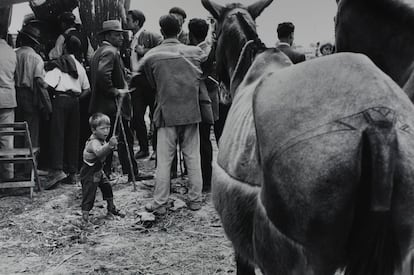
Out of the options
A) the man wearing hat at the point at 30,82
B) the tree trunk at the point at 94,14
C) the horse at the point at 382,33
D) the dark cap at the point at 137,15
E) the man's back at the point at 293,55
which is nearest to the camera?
the horse at the point at 382,33

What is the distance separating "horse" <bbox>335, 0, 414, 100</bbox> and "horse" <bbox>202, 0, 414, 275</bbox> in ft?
4.37

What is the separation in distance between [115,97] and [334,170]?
5.77 meters

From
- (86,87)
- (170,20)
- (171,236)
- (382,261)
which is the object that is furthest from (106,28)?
(382,261)

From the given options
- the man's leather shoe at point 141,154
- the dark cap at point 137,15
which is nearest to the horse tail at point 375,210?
the man's leather shoe at point 141,154

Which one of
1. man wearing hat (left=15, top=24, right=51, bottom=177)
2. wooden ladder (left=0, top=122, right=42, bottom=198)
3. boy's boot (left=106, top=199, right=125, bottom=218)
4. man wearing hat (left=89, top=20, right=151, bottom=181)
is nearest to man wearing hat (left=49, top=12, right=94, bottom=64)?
man wearing hat (left=15, top=24, right=51, bottom=177)

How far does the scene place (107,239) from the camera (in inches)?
224

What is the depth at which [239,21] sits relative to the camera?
4.36 metres

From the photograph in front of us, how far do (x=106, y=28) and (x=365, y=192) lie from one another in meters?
6.17

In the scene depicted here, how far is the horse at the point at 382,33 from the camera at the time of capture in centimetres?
357

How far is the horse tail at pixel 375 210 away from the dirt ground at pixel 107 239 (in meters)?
2.64

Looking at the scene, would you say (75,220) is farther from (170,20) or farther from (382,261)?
(382,261)

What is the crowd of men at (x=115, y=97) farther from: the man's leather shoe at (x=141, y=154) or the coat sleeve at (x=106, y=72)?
the man's leather shoe at (x=141, y=154)

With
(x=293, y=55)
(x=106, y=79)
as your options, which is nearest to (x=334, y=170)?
(x=293, y=55)

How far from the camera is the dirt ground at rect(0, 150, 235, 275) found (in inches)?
195
